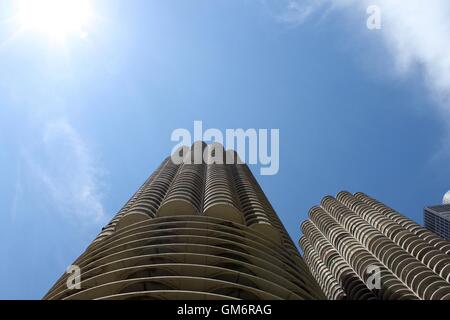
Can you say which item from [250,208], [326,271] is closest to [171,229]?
[250,208]

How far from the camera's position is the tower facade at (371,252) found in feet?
193

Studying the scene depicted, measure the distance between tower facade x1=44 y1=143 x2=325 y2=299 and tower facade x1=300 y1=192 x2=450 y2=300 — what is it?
16034mm

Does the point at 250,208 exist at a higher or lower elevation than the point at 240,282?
higher

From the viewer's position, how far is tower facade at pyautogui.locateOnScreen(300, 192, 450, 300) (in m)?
58.8

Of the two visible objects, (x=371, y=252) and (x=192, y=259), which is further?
(x=371, y=252)

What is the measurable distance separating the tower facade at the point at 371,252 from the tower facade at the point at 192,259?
16034 millimetres

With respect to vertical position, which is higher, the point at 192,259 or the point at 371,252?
the point at 371,252

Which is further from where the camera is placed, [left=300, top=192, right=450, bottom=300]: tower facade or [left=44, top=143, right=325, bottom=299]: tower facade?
[left=300, top=192, right=450, bottom=300]: tower facade

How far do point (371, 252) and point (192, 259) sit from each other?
143 feet

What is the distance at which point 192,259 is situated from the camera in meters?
37.5
